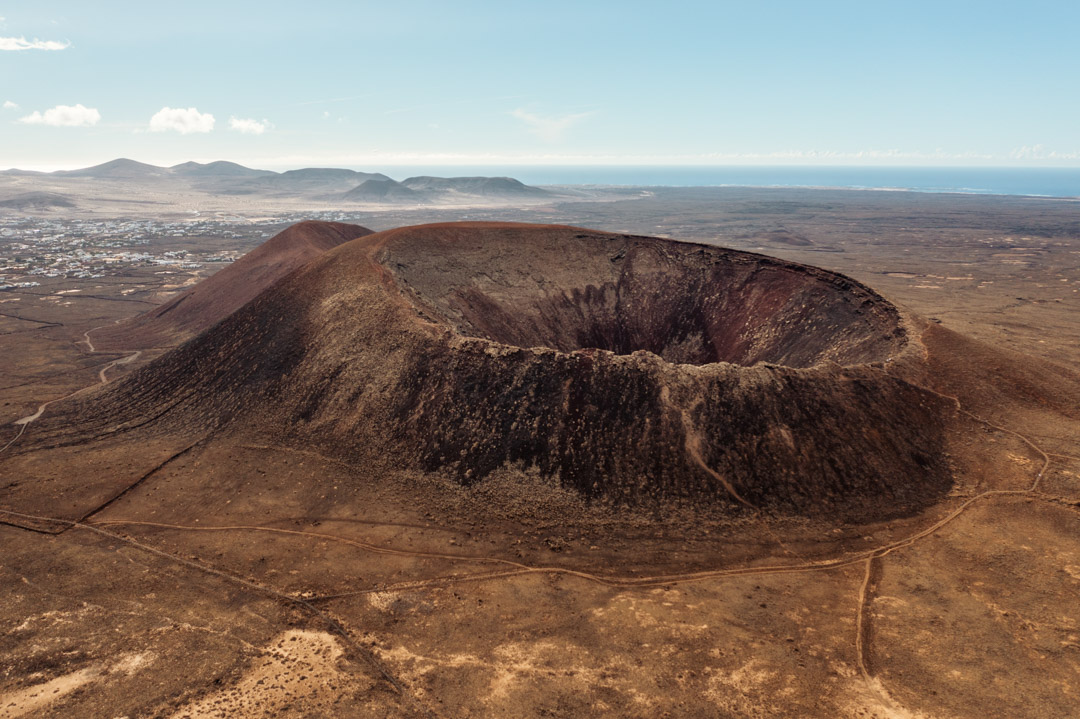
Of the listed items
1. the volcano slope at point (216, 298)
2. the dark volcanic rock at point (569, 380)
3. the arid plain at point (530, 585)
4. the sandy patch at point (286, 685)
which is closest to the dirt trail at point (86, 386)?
the arid plain at point (530, 585)

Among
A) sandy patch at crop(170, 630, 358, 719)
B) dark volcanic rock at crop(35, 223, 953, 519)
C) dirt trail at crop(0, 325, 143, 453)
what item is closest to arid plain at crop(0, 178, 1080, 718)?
sandy patch at crop(170, 630, 358, 719)

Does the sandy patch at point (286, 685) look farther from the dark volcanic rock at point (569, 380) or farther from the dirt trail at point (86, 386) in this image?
the dirt trail at point (86, 386)

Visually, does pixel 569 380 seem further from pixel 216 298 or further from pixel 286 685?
pixel 216 298

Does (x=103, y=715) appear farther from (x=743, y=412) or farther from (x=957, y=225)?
(x=957, y=225)

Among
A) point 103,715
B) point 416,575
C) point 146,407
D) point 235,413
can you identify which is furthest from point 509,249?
point 103,715

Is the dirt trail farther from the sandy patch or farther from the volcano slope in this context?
the sandy patch

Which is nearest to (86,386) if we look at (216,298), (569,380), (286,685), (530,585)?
(216,298)

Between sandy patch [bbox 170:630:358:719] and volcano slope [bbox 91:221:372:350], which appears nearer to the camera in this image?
sandy patch [bbox 170:630:358:719]
